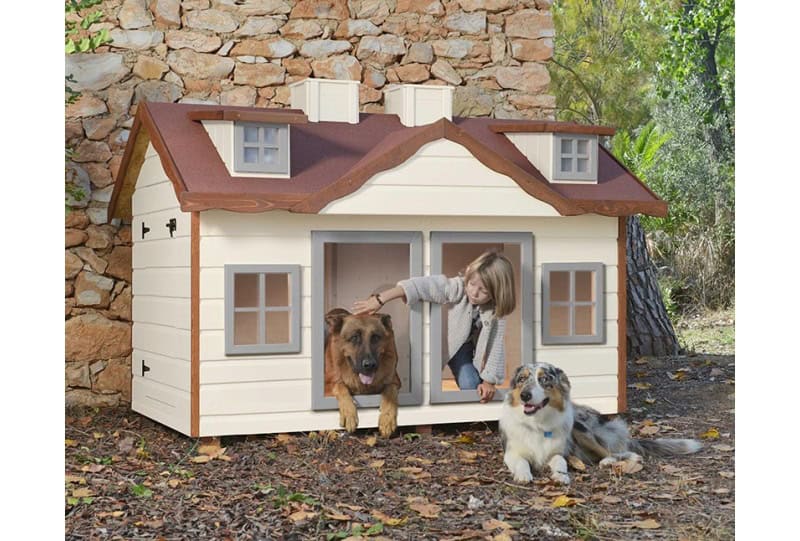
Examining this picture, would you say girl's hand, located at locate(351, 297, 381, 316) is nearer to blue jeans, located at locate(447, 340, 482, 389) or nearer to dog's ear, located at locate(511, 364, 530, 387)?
blue jeans, located at locate(447, 340, 482, 389)

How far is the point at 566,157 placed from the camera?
8375 mm

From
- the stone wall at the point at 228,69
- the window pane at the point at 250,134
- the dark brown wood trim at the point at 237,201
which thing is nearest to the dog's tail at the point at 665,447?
the dark brown wood trim at the point at 237,201

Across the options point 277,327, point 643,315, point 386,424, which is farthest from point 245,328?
point 643,315

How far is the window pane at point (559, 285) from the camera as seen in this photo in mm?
8508

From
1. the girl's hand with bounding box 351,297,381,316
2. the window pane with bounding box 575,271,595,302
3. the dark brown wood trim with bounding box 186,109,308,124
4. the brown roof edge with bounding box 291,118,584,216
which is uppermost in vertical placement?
the dark brown wood trim with bounding box 186,109,308,124

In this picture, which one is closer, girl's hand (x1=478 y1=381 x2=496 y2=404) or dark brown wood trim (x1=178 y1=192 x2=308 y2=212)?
dark brown wood trim (x1=178 y1=192 x2=308 y2=212)

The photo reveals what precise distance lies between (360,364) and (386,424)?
458 millimetres

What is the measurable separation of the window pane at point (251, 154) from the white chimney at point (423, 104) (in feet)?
5.11

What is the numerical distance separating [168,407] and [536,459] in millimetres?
2648

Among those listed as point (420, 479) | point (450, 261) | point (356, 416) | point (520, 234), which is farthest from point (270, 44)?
point (420, 479)

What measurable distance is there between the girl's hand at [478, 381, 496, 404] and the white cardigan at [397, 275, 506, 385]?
4 centimetres

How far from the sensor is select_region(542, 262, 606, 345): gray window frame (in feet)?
26.4

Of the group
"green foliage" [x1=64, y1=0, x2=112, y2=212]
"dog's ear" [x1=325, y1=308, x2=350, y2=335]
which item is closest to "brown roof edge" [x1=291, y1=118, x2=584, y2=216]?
"dog's ear" [x1=325, y1=308, x2=350, y2=335]

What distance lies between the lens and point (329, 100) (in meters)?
8.48
